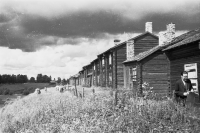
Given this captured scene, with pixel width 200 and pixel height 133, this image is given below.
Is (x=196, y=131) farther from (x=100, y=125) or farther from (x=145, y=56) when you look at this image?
(x=145, y=56)

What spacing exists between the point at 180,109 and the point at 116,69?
59.4ft

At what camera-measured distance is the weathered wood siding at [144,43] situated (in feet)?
91.1

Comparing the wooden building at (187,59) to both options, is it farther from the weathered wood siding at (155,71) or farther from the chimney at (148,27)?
the chimney at (148,27)

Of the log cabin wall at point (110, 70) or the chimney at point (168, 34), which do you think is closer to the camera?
the chimney at point (168, 34)

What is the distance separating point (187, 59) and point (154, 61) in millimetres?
7251

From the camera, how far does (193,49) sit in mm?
13953

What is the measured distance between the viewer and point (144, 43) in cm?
2825

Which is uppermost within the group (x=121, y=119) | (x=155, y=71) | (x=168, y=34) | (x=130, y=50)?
(x=168, y=34)

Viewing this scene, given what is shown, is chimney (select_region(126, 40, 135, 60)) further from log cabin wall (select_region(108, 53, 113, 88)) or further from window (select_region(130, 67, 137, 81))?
log cabin wall (select_region(108, 53, 113, 88))

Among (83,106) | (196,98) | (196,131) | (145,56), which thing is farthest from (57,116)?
(145,56)

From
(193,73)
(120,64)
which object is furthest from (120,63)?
(193,73)

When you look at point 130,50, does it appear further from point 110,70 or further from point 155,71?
point 155,71

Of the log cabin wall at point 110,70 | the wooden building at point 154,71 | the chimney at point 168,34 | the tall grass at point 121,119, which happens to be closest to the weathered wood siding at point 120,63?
the log cabin wall at point 110,70

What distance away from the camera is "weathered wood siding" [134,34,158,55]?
1094 inches
